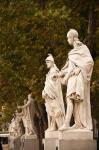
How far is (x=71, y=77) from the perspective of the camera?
1883 centimetres

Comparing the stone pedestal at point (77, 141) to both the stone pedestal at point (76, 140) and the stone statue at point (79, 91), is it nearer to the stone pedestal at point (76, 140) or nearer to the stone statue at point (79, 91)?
the stone pedestal at point (76, 140)

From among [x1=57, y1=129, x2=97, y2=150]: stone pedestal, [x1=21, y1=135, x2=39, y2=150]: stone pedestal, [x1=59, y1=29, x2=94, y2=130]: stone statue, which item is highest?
[x1=59, y1=29, x2=94, y2=130]: stone statue

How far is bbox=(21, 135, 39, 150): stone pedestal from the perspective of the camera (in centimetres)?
3294

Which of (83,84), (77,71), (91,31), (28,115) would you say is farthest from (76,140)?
(28,115)

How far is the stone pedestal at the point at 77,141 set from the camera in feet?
60.2

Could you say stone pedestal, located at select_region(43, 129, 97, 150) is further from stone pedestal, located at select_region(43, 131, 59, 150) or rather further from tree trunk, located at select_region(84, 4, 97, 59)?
tree trunk, located at select_region(84, 4, 97, 59)

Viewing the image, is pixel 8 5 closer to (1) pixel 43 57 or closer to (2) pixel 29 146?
(1) pixel 43 57

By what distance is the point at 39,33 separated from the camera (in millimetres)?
26172

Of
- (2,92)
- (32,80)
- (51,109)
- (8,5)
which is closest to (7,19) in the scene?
(8,5)

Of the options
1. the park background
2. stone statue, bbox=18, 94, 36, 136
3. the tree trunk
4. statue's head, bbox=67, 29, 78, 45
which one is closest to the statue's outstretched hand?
statue's head, bbox=67, 29, 78, 45

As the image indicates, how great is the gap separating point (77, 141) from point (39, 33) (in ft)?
28.1

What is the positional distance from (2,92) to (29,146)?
Result: 2957mm

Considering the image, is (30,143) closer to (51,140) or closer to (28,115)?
(28,115)

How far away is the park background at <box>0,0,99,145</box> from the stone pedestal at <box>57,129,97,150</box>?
265 inches
